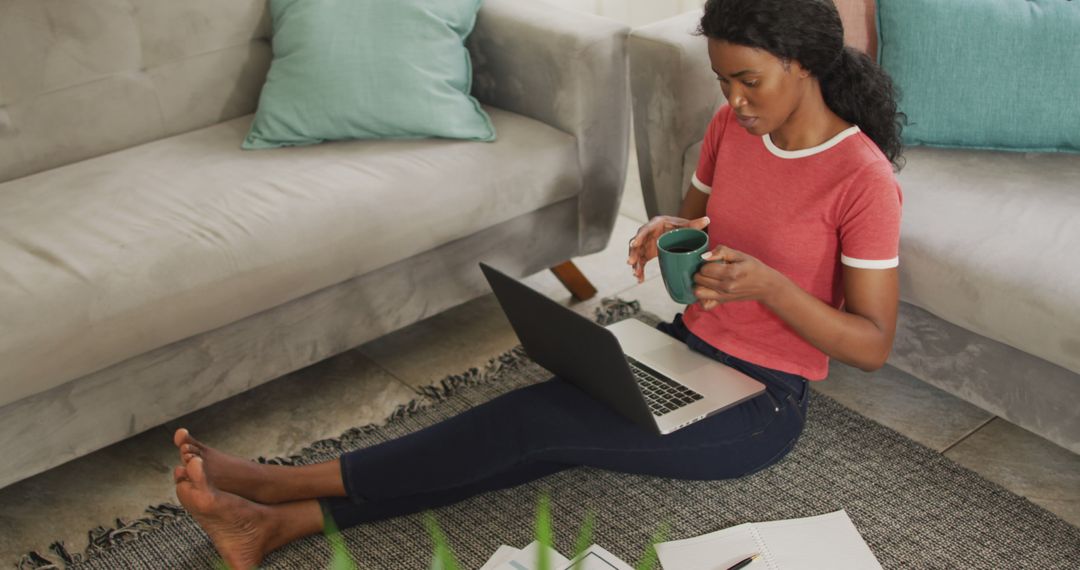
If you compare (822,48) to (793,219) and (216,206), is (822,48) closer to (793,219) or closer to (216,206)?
(793,219)

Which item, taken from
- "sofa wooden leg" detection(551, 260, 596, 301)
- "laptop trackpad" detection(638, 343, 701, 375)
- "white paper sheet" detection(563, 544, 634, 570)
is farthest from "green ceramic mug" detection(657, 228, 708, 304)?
"sofa wooden leg" detection(551, 260, 596, 301)

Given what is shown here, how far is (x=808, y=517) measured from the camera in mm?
1655

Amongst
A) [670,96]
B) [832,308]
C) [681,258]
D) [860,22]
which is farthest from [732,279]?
[860,22]

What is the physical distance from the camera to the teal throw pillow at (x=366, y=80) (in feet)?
6.73

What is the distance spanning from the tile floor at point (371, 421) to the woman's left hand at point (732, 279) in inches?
23.8

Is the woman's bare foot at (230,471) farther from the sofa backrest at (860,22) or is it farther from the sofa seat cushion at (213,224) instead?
the sofa backrest at (860,22)

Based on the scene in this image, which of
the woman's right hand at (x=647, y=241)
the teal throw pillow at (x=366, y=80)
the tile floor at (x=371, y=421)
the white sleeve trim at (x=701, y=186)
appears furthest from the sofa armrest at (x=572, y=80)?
the woman's right hand at (x=647, y=241)

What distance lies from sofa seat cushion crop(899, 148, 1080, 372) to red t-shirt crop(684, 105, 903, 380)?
8.5 inches

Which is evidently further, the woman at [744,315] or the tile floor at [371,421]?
the tile floor at [371,421]

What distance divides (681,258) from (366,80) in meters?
0.90

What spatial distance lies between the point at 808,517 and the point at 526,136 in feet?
3.01

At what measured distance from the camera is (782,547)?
1.57 metres

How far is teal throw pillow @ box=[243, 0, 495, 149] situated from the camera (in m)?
2.05

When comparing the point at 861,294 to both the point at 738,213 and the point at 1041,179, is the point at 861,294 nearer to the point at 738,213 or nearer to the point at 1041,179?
the point at 738,213
